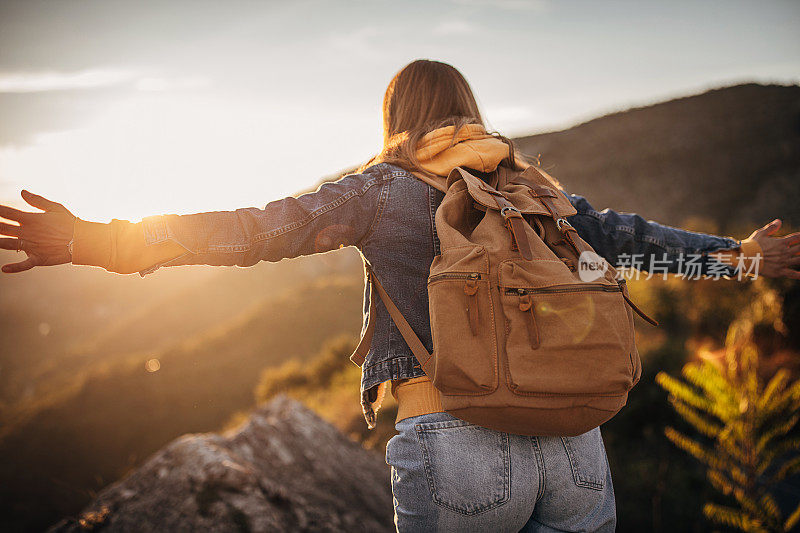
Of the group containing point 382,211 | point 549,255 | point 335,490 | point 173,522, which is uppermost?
point 382,211

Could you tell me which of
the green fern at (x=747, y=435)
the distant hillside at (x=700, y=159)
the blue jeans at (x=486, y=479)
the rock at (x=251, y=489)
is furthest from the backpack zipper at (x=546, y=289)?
→ the distant hillside at (x=700, y=159)

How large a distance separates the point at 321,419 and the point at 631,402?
429cm

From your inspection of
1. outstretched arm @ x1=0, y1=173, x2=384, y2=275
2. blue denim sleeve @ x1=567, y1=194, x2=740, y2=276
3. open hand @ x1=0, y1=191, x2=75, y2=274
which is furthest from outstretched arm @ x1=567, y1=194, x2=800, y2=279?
open hand @ x1=0, y1=191, x2=75, y2=274

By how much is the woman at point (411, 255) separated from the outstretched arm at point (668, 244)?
0.50 m

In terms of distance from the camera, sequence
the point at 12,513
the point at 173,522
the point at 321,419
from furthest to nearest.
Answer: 1. the point at 12,513
2. the point at 321,419
3. the point at 173,522

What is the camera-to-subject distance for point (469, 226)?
5.30 feet

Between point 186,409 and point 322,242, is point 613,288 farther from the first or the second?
point 186,409

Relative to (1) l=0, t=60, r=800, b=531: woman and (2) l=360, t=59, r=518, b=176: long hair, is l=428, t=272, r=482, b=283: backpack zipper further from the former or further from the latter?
(2) l=360, t=59, r=518, b=176: long hair

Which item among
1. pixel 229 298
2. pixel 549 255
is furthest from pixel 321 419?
pixel 229 298

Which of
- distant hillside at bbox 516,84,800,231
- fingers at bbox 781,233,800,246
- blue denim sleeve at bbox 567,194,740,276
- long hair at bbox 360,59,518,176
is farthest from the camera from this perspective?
distant hillside at bbox 516,84,800,231

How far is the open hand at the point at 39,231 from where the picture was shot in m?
1.33

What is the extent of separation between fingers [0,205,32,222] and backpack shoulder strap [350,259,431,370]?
43.6 inches

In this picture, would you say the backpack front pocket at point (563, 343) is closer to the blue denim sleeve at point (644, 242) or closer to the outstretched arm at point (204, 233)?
the outstretched arm at point (204, 233)

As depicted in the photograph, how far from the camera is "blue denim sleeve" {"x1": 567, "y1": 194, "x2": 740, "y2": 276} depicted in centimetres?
204
